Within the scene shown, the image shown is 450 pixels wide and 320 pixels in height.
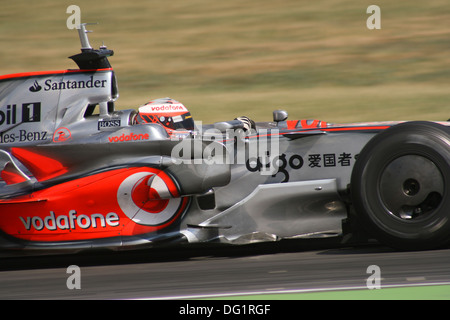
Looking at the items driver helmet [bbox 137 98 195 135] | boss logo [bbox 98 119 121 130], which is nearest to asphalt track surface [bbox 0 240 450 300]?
boss logo [bbox 98 119 121 130]

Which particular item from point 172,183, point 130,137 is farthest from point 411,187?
point 130,137

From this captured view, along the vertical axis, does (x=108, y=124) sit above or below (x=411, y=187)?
above

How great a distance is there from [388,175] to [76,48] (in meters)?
14.5

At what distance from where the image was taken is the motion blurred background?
13.6 meters

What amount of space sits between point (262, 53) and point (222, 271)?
11957 mm

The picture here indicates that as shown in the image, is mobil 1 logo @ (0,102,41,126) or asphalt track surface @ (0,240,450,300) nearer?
asphalt track surface @ (0,240,450,300)

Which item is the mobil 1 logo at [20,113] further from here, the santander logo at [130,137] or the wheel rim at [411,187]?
the wheel rim at [411,187]

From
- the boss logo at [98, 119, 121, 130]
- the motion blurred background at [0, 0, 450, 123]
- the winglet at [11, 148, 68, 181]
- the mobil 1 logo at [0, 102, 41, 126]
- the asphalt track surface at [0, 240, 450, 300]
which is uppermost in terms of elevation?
the motion blurred background at [0, 0, 450, 123]

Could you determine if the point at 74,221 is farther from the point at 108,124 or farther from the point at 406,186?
the point at 406,186

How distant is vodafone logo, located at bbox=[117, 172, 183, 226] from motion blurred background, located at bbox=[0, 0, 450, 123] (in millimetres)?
7848

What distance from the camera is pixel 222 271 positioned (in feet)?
15.5

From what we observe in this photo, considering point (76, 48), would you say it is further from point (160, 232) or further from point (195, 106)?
point (160, 232)

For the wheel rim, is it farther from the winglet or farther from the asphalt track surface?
the winglet

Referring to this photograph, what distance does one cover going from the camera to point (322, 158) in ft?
16.7
